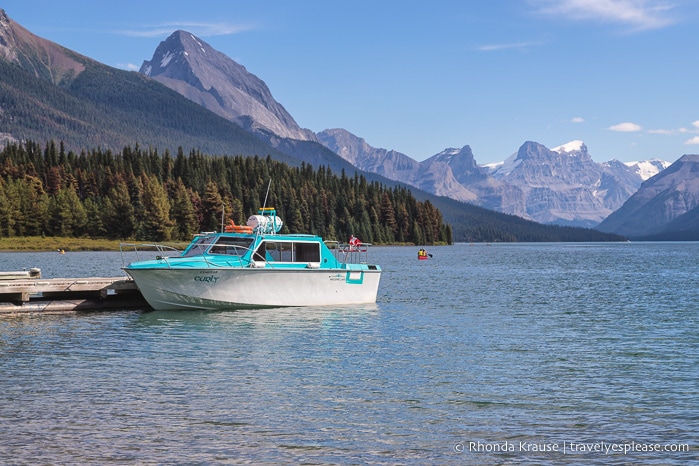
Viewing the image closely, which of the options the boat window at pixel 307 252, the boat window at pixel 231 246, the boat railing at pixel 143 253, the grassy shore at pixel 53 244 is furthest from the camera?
the grassy shore at pixel 53 244

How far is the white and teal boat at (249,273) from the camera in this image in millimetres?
36812

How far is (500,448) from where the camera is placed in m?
15.7

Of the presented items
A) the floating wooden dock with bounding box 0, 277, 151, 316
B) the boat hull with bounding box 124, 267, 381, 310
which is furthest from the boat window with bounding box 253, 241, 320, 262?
the floating wooden dock with bounding box 0, 277, 151, 316

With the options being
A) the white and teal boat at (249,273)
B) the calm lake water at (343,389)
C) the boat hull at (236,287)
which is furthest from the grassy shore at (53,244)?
the calm lake water at (343,389)

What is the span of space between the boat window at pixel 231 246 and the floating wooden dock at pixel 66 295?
5.13 m

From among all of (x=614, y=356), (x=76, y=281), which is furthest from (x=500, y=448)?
(x=76, y=281)

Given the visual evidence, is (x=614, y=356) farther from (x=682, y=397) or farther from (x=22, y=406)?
(x=22, y=406)

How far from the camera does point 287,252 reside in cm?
3900

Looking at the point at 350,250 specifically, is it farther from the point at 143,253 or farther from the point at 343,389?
the point at 143,253

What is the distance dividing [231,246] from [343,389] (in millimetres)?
18495

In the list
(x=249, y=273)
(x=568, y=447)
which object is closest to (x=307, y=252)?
(x=249, y=273)

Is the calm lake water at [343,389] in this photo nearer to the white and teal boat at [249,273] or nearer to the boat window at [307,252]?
the white and teal boat at [249,273]

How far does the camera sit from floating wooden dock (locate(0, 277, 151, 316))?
3684 cm

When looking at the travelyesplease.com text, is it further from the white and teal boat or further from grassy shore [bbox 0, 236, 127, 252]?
grassy shore [bbox 0, 236, 127, 252]
